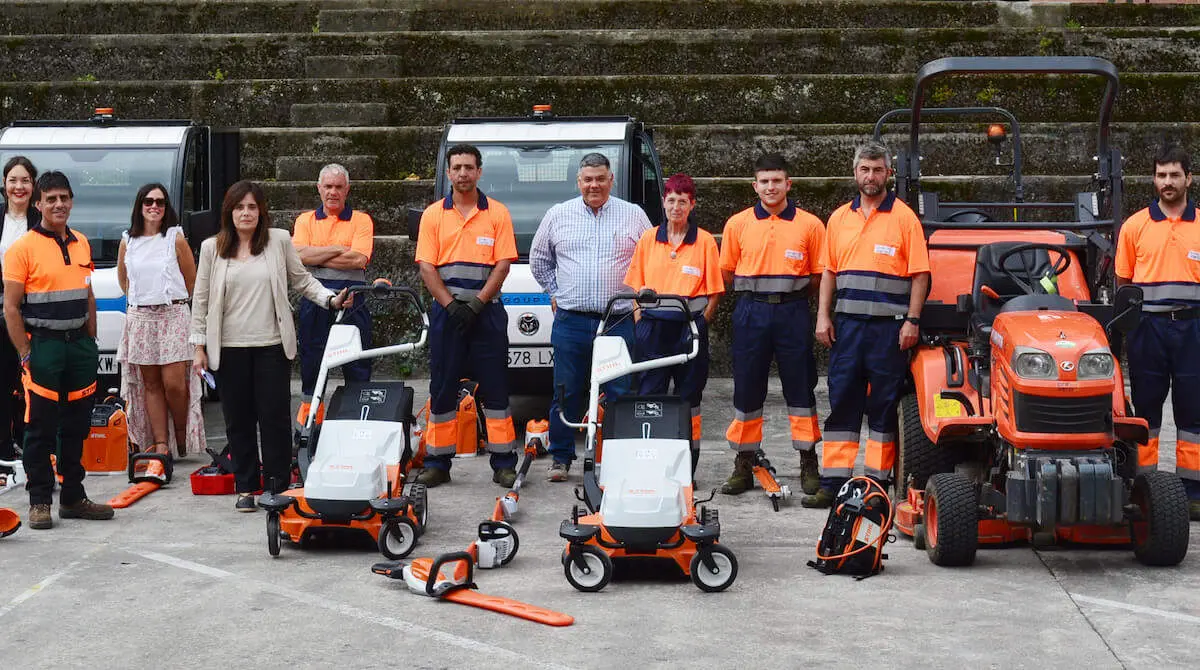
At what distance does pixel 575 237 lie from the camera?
955 centimetres

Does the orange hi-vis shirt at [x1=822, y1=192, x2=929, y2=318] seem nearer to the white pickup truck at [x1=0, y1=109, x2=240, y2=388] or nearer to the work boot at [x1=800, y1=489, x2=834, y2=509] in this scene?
the work boot at [x1=800, y1=489, x2=834, y2=509]

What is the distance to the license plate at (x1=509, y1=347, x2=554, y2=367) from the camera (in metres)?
11.1

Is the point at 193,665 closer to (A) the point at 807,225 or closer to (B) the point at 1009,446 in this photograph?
(B) the point at 1009,446

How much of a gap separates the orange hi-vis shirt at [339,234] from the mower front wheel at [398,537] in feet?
10.3

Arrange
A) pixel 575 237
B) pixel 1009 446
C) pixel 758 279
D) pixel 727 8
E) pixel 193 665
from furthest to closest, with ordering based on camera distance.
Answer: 1. pixel 727 8
2. pixel 575 237
3. pixel 758 279
4. pixel 1009 446
5. pixel 193 665

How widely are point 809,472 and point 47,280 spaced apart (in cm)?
436

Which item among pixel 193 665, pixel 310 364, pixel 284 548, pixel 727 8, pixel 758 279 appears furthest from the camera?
pixel 727 8

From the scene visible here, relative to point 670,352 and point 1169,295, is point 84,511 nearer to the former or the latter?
point 670,352

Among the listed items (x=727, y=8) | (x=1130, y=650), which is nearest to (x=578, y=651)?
(x=1130, y=650)

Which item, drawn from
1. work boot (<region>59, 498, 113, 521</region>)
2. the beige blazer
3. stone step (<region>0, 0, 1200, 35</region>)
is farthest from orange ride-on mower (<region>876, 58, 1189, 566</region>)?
stone step (<region>0, 0, 1200, 35</region>)

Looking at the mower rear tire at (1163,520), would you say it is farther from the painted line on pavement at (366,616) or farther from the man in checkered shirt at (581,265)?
the man in checkered shirt at (581,265)

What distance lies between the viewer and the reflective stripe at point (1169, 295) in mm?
8414

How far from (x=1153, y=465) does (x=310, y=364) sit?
17.3ft

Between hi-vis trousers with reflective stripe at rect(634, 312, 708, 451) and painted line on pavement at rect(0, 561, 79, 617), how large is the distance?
3278 millimetres
